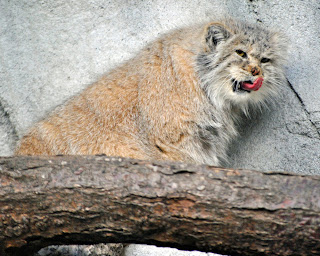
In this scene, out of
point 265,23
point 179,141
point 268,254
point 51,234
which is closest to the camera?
point 268,254

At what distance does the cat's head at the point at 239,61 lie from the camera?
13.1 feet

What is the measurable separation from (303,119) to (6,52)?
9.13ft

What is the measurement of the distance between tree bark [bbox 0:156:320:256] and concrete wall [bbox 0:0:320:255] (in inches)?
75.1

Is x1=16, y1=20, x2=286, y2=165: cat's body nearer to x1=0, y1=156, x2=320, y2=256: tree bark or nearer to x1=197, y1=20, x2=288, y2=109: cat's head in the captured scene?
x1=197, y1=20, x2=288, y2=109: cat's head

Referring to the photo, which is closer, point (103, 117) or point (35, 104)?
point (103, 117)

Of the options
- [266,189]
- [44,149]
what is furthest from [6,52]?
[266,189]

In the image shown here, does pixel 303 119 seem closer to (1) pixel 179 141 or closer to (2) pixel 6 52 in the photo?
(1) pixel 179 141

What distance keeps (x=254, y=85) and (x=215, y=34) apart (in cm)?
53

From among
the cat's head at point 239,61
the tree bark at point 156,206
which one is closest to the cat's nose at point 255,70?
the cat's head at point 239,61

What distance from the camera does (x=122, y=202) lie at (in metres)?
2.66

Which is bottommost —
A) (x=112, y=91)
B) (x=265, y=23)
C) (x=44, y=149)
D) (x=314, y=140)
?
(x=314, y=140)

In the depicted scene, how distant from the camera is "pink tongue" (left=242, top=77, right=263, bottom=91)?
398cm

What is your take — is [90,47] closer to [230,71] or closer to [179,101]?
[179,101]

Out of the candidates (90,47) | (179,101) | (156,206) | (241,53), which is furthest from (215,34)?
(156,206)
